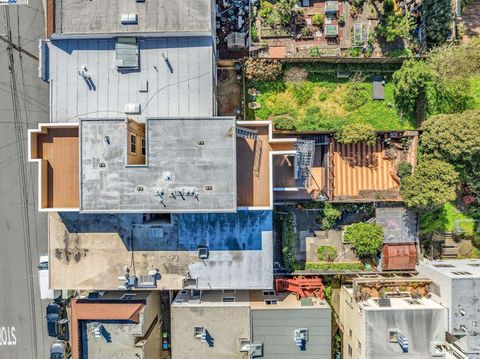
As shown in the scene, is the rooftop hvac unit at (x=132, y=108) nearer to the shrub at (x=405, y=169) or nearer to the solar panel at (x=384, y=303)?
the shrub at (x=405, y=169)

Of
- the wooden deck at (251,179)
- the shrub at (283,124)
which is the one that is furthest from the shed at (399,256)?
the shrub at (283,124)

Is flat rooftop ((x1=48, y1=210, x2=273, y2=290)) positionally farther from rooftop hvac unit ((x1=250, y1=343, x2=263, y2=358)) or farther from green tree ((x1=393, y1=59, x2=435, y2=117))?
green tree ((x1=393, y1=59, x2=435, y2=117))

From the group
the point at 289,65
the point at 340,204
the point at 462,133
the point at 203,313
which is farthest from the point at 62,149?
the point at 462,133

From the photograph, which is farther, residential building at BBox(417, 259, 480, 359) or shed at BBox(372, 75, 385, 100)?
shed at BBox(372, 75, 385, 100)

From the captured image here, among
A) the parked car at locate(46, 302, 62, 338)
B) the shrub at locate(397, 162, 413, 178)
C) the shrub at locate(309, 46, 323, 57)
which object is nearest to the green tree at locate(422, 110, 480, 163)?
the shrub at locate(397, 162, 413, 178)

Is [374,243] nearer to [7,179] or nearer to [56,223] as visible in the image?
[56,223]

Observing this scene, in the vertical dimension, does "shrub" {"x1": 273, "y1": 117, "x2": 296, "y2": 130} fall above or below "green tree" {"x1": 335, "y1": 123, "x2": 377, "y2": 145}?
above

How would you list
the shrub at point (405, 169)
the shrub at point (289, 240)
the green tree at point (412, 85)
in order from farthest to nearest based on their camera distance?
the shrub at point (289, 240), the shrub at point (405, 169), the green tree at point (412, 85)
